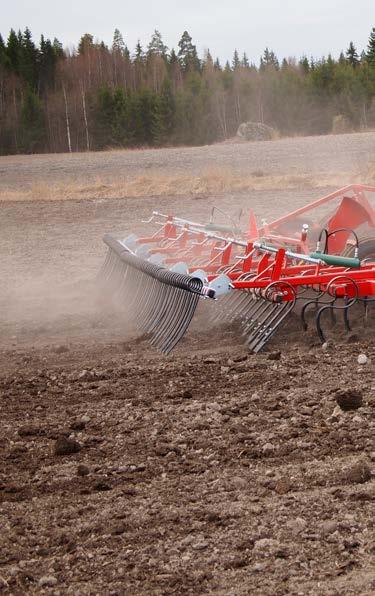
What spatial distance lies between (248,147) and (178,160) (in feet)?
15.2

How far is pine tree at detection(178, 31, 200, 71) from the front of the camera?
7562 cm

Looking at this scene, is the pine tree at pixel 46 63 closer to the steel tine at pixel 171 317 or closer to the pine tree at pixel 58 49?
the pine tree at pixel 58 49

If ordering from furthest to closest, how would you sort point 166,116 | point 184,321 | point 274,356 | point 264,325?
point 166,116, point 184,321, point 264,325, point 274,356

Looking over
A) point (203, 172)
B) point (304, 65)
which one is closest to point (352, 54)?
point (304, 65)

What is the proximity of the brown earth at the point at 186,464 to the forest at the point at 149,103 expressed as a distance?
142 feet

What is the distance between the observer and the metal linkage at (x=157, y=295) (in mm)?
7625

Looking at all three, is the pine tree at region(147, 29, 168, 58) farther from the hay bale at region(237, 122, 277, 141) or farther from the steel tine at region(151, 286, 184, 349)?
the steel tine at region(151, 286, 184, 349)

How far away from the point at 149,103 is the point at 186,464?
5267cm

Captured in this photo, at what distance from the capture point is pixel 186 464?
4648 mm

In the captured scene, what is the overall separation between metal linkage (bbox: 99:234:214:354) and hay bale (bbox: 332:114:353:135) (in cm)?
3941

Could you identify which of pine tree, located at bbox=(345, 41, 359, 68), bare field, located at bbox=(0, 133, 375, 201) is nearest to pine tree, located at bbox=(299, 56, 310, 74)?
pine tree, located at bbox=(345, 41, 359, 68)

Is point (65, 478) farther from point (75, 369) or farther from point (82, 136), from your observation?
point (82, 136)

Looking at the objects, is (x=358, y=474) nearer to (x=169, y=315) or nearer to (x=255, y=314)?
(x=255, y=314)

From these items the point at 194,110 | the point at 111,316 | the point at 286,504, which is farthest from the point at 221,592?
the point at 194,110
